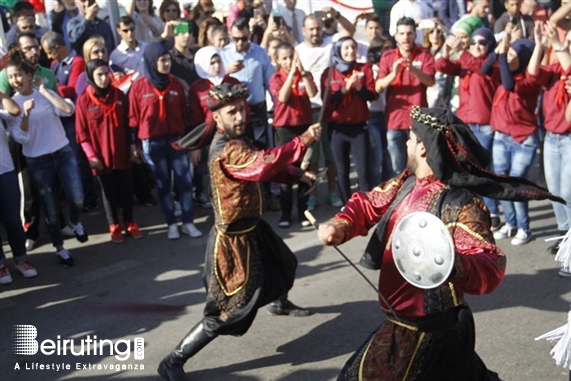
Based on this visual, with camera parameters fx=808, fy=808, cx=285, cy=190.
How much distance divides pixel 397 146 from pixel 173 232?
2.53 meters

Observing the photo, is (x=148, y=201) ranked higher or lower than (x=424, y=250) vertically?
lower

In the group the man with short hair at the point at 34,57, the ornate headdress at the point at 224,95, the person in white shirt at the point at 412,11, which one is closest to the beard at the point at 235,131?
the ornate headdress at the point at 224,95

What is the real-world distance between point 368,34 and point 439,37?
43.1 inches

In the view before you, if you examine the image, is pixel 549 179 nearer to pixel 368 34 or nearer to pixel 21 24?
pixel 368 34

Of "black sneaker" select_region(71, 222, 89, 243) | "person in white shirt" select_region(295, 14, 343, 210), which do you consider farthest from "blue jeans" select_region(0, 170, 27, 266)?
"person in white shirt" select_region(295, 14, 343, 210)

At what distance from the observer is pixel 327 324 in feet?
20.0

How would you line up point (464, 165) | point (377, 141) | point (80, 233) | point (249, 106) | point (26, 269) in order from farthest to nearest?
point (377, 141)
point (249, 106)
point (80, 233)
point (26, 269)
point (464, 165)

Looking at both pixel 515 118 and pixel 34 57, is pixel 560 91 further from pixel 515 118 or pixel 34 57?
pixel 34 57

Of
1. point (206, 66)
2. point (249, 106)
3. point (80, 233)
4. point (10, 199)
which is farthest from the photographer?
point (249, 106)

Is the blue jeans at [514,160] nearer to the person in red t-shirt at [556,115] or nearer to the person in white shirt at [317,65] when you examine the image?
the person in red t-shirt at [556,115]

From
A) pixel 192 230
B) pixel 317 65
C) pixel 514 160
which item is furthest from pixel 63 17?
pixel 514 160

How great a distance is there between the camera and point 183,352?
205 inches

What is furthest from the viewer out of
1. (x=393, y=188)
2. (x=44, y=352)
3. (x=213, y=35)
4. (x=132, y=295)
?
(x=213, y=35)

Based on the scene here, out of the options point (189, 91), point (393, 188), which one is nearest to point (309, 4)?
point (189, 91)
